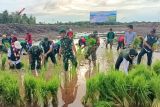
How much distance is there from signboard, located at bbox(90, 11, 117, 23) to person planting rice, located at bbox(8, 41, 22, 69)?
49741 millimetres

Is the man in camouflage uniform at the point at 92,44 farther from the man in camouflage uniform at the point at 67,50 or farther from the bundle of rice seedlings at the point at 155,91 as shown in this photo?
the bundle of rice seedlings at the point at 155,91

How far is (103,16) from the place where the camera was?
65.4 metres

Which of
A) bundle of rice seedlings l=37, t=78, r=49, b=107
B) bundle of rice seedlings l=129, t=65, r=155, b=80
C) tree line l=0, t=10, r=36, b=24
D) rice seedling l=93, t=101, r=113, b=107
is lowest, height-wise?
tree line l=0, t=10, r=36, b=24

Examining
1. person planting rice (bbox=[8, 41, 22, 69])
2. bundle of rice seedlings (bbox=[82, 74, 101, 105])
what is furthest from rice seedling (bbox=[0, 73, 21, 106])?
person planting rice (bbox=[8, 41, 22, 69])

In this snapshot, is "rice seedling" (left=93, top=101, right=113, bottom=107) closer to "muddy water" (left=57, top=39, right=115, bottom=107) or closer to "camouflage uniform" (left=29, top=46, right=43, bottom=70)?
"muddy water" (left=57, top=39, right=115, bottom=107)

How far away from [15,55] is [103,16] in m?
51.7

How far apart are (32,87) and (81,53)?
361 inches

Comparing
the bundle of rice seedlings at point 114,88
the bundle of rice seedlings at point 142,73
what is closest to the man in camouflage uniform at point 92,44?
the bundle of rice seedlings at point 142,73

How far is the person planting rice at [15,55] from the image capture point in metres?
14.2

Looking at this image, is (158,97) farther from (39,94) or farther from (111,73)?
(39,94)

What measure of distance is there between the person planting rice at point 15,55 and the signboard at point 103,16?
49.7m

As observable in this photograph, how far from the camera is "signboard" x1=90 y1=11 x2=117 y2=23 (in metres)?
63.7

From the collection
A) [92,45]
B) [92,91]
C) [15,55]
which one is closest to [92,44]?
[92,45]

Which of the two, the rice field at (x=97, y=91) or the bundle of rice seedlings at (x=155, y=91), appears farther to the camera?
the rice field at (x=97, y=91)
